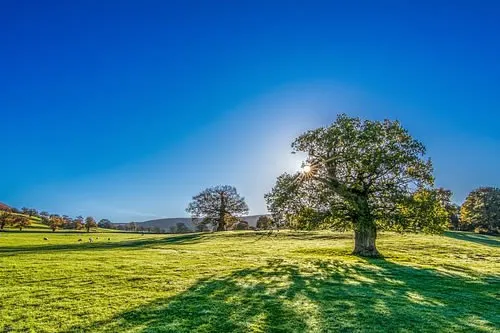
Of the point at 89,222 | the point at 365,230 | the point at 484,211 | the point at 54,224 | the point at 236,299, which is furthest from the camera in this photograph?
the point at 89,222

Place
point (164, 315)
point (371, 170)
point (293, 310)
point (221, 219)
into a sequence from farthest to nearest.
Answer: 1. point (221, 219)
2. point (371, 170)
3. point (293, 310)
4. point (164, 315)

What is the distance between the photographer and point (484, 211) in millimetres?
82438

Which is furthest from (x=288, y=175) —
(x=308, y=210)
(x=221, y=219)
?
(x=221, y=219)

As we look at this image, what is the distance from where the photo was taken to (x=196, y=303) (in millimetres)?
11062

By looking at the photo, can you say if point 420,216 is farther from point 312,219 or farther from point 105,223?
point 105,223

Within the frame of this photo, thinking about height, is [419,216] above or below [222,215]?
below

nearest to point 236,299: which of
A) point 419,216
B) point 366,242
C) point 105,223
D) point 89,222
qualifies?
point 366,242

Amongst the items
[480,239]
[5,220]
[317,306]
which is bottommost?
[480,239]

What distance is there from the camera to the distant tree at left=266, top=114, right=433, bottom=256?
28844 millimetres

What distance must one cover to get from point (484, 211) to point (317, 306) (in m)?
89.8

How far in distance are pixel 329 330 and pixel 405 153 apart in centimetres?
2403

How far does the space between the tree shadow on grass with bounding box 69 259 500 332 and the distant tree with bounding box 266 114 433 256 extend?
38.3 feet

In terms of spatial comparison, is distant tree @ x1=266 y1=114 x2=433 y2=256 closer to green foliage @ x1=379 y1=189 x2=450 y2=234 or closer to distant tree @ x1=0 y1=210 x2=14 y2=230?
green foliage @ x1=379 y1=189 x2=450 y2=234

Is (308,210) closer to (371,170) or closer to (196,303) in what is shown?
(371,170)
